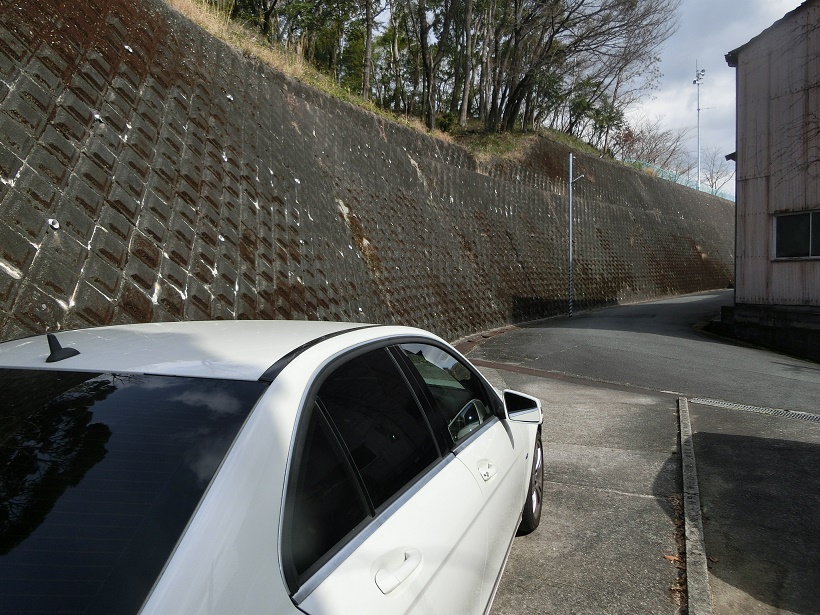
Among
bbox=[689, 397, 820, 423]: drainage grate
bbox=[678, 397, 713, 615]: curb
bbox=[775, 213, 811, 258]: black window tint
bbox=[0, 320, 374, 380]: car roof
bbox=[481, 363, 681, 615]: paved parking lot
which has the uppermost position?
bbox=[775, 213, 811, 258]: black window tint

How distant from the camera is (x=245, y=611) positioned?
133cm

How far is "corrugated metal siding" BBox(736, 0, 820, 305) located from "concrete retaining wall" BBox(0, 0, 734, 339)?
20.8 feet

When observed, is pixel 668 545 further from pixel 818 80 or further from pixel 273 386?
pixel 818 80

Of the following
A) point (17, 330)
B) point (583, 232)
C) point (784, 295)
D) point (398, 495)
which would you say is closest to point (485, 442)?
point (398, 495)

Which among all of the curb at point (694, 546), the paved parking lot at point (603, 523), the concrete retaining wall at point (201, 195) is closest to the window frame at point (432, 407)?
Answer: the paved parking lot at point (603, 523)

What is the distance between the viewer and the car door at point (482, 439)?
2742 millimetres

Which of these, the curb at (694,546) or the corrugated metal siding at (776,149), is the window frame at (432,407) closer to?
the curb at (694,546)

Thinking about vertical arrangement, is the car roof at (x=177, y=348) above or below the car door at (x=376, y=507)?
above

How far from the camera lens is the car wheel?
4.04 metres

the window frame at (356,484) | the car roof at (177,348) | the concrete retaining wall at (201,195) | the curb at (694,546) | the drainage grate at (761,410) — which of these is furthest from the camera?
the drainage grate at (761,410)

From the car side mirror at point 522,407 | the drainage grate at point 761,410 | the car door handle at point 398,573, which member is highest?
the car side mirror at point 522,407

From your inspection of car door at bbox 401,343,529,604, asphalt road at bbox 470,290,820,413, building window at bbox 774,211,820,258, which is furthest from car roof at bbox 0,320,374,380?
building window at bbox 774,211,820,258

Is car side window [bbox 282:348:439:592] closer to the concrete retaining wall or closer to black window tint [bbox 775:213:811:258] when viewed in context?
the concrete retaining wall

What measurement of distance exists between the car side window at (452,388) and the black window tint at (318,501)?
922 mm
